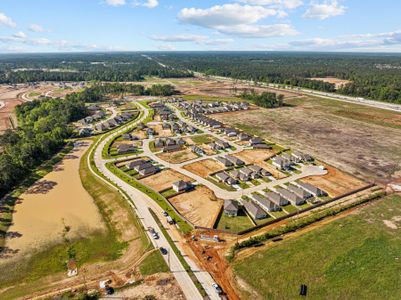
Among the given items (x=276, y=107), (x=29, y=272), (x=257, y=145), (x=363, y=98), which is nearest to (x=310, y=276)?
(x=29, y=272)

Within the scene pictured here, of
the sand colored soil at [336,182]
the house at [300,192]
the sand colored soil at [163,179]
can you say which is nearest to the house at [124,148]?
the sand colored soil at [163,179]

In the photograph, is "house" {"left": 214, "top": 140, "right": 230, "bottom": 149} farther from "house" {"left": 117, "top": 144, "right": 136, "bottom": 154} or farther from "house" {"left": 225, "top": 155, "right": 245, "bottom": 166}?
"house" {"left": 117, "top": 144, "right": 136, "bottom": 154}

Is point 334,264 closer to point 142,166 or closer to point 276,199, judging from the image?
→ point 276,199

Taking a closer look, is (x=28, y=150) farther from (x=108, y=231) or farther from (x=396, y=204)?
(x=396, y=204)

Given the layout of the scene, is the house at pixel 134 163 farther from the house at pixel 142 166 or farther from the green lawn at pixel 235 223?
the green lawn at pixel 235 223

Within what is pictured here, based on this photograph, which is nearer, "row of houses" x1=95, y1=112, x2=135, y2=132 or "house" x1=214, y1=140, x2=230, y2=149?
"house" x1=214, y1=140, x2=230, y2=149

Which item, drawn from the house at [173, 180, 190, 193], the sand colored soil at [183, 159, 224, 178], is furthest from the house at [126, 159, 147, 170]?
the house at [173, 180, 190, 193]

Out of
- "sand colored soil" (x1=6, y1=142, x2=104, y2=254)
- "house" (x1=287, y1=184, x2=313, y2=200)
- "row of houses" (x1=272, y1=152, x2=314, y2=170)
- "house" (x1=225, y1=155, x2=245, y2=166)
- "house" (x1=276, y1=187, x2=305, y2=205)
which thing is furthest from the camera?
"house" (x1=225, y1=155, x2=245, y2=166)
